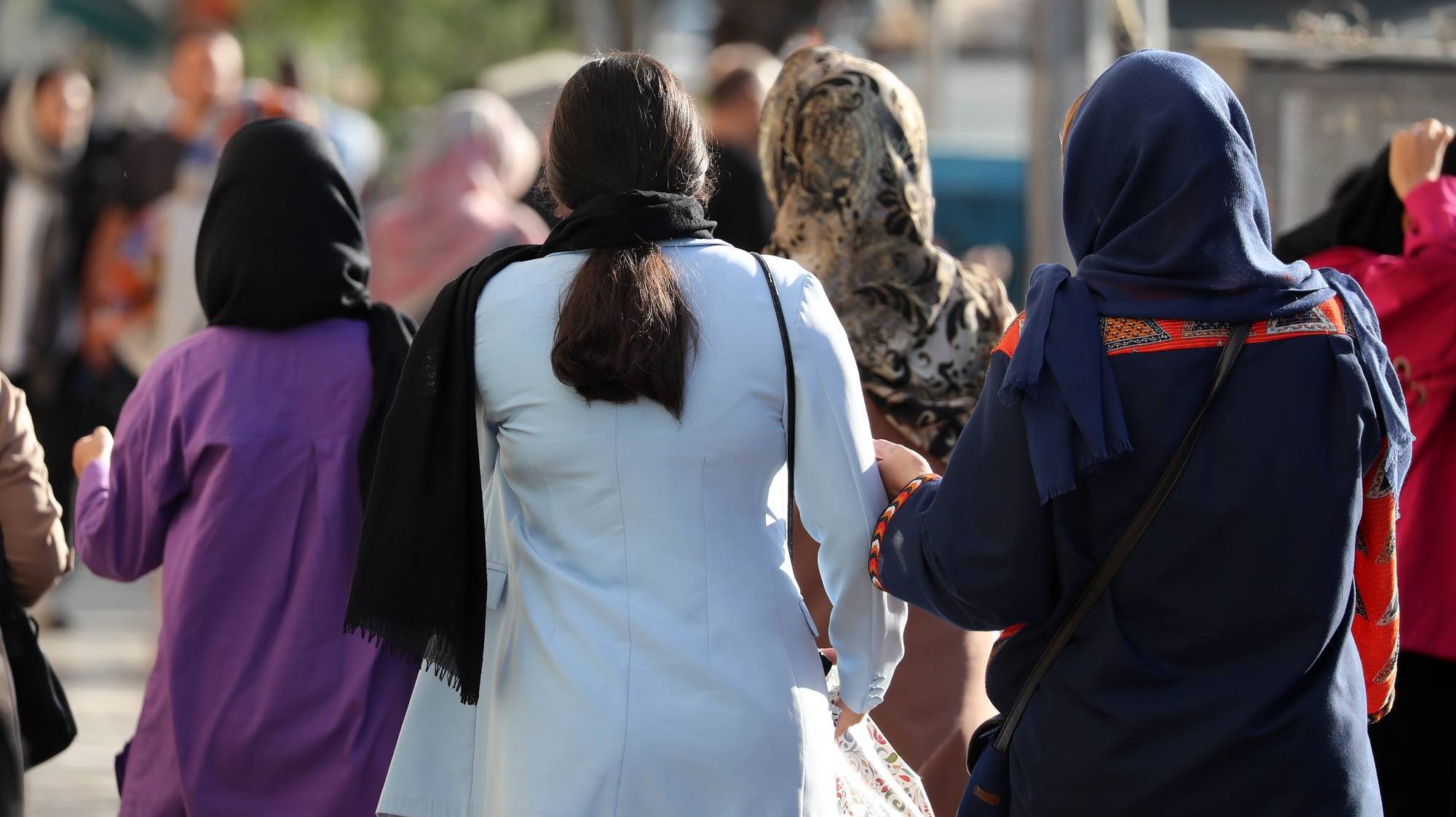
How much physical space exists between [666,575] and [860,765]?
55 centimetres

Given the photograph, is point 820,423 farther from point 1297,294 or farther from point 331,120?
point 331,120

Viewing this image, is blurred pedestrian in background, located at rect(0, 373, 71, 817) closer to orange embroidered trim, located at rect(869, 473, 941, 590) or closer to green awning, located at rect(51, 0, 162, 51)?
orange embroidered trim, located at rect(869, 473, 941, 590)

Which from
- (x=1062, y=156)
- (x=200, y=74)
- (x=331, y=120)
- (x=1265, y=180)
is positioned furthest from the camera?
(x=331, y=120)

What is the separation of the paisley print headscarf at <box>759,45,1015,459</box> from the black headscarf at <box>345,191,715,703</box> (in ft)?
3.29

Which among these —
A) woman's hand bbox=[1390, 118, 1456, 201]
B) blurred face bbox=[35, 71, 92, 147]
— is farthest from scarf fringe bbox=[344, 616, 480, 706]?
blurred face bbox=[35, 71, 92, 147]

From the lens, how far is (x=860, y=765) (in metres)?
2.90

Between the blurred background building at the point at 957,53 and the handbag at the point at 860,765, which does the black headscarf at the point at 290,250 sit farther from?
the handbag at the point at 860,765

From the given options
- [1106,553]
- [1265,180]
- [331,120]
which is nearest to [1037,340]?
[1106,553]

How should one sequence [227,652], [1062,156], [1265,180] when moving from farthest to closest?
[1265,180] → [227,652] → [1062,156]

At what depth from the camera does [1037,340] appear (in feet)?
7.99

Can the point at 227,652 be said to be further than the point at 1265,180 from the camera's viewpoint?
No

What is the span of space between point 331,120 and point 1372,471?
501 inches

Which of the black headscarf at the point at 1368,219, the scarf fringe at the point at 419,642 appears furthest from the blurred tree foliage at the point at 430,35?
the scarf fringe at the point at 419,642

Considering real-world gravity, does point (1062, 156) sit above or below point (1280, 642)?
above
